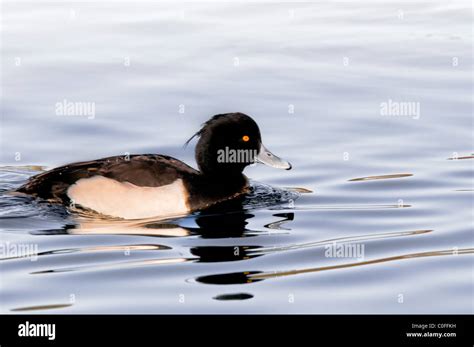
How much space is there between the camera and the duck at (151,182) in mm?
12016

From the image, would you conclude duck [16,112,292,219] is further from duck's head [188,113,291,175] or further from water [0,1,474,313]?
water [0,1,474,313]

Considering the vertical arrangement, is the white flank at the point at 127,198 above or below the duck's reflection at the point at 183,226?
above

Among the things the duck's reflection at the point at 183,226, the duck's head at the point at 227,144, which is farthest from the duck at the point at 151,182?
the duck's reflection at the point at 183,226

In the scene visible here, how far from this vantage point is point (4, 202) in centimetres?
1234

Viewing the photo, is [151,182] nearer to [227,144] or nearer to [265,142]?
[227,144]

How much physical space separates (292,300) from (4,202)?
14.8 ft

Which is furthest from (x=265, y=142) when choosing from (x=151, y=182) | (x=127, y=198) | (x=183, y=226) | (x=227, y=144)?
(x=183, y=226)

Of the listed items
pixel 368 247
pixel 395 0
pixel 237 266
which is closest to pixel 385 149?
pixel 368 247

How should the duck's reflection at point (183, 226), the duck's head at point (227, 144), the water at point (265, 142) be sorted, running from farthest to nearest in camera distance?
the duck's head at point (227, 144), the duck's reflection at point (183, 226), the water at point (265, 142)

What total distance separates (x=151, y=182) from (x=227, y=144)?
1.23 metres

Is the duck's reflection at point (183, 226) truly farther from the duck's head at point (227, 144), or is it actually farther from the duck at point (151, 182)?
the duck's head at point (227, 144)

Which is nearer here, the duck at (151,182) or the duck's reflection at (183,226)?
the duck's reflection at (183,226)

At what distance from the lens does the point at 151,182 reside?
12.0 metres
